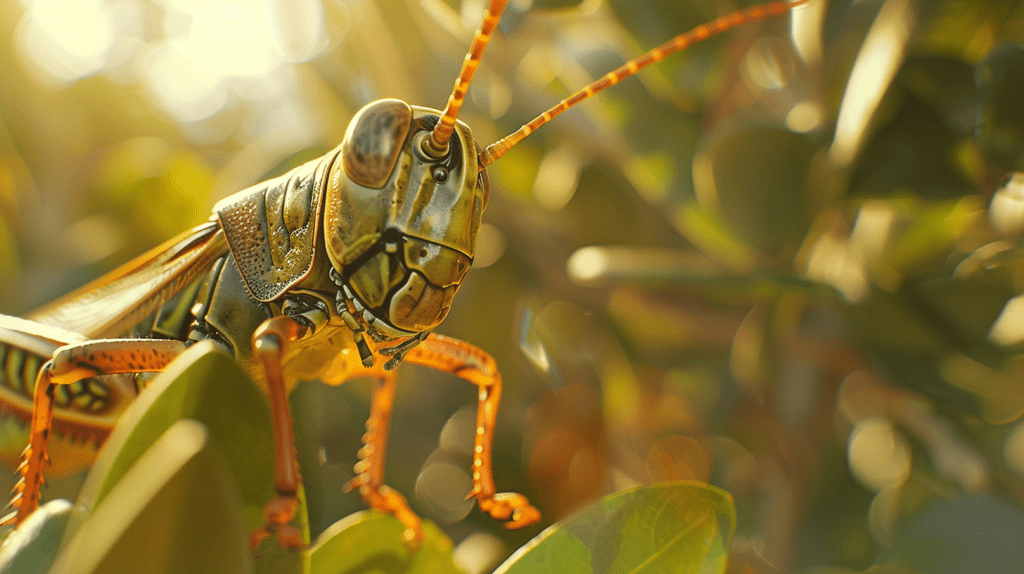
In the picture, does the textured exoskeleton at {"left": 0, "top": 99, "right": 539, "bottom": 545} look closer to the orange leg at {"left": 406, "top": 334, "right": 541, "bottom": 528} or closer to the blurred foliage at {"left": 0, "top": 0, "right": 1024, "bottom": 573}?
the orange leg at {"left": 406, "top": 334, "right": 541, "bottom": 528}

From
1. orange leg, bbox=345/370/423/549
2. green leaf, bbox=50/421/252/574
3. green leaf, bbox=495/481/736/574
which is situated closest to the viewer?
green leaf, bbox=50/421/252/574

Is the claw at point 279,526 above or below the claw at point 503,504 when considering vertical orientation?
above

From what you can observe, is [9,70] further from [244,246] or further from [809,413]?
[809,413]

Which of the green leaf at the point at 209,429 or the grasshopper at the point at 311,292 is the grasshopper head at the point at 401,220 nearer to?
the grasshopper at the point at 311,292

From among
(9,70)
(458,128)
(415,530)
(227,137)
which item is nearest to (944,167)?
(458,128)

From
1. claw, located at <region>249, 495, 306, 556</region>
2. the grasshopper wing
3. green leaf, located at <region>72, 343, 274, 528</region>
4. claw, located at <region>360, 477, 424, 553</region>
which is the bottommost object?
claw, located at <region>360, 477, 424, 553</region>

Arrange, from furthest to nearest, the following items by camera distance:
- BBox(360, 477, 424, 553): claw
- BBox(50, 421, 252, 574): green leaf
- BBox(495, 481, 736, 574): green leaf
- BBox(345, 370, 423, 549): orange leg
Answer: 1. BBox(345, 370, 423, 549): orange leg
2. BBox(360, 477, 424, 553): claw
3. BBox(495, 481, 736, 574): green leaf
4. BBox(50, 421, 252, 574): green leaf

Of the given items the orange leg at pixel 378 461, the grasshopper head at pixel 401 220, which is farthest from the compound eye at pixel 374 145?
the orange leg at pixel 378 461

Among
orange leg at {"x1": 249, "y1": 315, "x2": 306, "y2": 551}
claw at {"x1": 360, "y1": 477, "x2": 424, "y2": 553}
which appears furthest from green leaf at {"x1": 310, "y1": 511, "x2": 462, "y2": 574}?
orange leg at {"x1": 249, "y1": 315, "x2": 306, "y2": 551}
